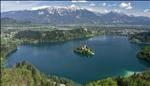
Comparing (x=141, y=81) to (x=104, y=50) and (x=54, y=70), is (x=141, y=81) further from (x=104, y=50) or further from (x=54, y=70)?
(x=104, y=50)

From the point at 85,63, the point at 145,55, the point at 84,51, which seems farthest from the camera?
the point at 84,51

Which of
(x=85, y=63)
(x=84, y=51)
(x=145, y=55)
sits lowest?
(x=84, y=51)

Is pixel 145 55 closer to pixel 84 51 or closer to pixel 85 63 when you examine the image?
pixel 85 63

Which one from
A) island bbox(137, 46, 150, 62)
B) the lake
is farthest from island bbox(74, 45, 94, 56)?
island bbox(137, 46, 150, 62)

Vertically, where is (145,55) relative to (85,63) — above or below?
above

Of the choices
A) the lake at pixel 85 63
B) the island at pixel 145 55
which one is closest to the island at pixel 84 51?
the lake at pixel 85 63

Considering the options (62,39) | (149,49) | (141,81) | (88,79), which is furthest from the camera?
(62,39)

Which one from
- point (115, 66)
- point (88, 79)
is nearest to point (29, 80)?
point (88, 79)

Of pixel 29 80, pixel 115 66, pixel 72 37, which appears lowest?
pixel 72 37

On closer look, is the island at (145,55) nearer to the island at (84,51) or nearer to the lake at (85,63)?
the lake at (85,63)

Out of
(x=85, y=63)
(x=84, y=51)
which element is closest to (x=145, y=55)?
(x=85, y=63)

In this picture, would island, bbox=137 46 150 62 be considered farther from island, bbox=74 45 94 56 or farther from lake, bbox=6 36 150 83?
island, bbox=74 45 94 56
